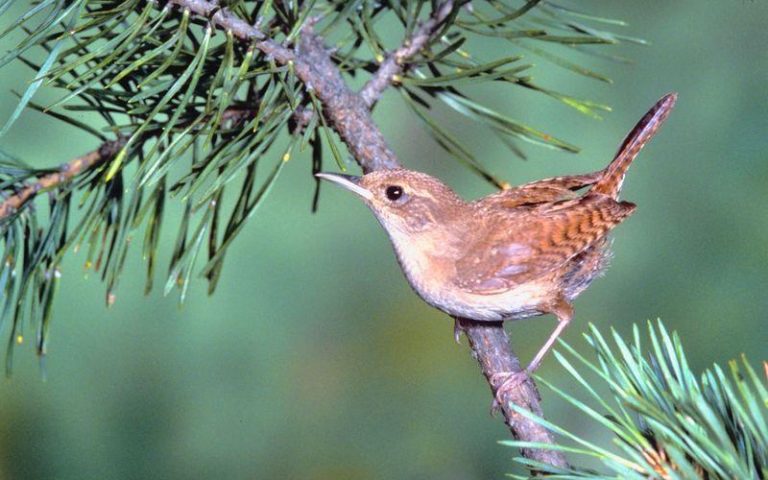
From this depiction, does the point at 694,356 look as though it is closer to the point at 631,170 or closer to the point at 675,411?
the point at 631,170

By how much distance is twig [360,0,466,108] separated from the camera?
1.17 metres

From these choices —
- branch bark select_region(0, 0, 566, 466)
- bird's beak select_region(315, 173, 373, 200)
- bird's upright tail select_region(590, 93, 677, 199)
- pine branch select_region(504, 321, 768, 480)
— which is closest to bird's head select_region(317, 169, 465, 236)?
bird's beak select_region(315, 173, 373, 200)

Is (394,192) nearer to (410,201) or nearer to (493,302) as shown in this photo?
(410,201)

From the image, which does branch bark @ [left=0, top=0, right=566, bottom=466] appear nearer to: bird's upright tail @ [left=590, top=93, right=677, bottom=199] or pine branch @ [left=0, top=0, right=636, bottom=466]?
pine branch @ [left=0, top=0, right=636, bottom=466]

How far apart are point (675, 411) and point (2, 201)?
2.53 feet

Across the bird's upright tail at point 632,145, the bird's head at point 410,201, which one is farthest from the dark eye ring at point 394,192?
the bird's upright tail at point 632,145

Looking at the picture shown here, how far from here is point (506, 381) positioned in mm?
1035

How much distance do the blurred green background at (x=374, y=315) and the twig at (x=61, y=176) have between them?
996 millimetres

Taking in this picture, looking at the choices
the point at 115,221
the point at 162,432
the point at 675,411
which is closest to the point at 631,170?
the point at 162,432

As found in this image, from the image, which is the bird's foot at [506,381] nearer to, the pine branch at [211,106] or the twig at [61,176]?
the pine branch at [211,106]

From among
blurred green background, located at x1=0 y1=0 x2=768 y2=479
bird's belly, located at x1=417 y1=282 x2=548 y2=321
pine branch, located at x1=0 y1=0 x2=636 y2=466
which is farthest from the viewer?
blurred green background, located at x1=0 y1=0 x2=768 y2=479

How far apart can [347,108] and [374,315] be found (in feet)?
3.53

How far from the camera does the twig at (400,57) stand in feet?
3.85

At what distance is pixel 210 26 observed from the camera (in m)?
0.98
